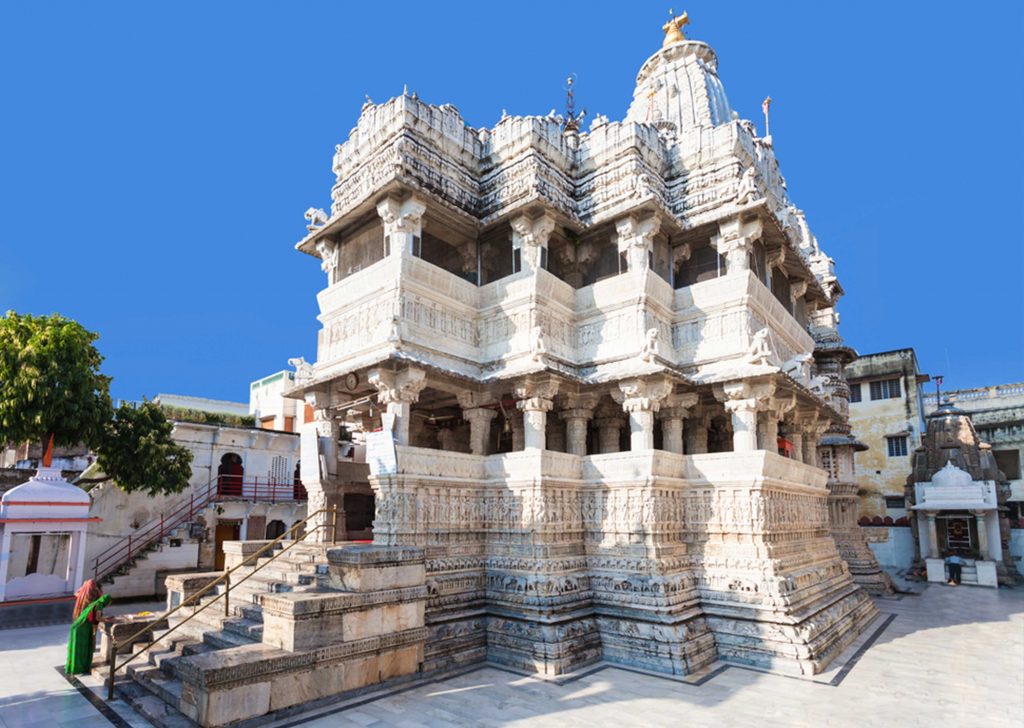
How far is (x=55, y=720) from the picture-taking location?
770 cm

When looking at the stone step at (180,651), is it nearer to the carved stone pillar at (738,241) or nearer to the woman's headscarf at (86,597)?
the woman's headscarf at (86,597)

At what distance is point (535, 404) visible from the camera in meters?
12.5

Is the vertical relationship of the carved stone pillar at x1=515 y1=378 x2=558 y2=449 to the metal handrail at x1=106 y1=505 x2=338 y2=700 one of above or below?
above

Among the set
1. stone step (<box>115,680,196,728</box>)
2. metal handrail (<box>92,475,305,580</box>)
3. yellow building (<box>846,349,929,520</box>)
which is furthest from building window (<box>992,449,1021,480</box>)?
stone step (<box>115,680,196,728</box>)

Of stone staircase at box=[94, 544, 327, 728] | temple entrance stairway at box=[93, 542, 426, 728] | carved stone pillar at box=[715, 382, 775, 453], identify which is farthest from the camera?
carved stone pillar at box=[715, 382, 775, 453]

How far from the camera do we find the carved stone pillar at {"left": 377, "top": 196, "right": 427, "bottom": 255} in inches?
499

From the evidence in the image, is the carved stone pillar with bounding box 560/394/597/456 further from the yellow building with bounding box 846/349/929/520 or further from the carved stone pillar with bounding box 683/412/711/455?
the yellow building with bounding box 846/349/929/520

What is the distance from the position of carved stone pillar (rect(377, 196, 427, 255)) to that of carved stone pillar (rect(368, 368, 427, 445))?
252 centimetres

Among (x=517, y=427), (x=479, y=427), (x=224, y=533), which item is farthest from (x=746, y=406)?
(x=224, y=533)

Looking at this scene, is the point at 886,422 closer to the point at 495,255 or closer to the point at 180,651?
the point at 495,255

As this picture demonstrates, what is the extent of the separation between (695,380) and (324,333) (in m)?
7.96

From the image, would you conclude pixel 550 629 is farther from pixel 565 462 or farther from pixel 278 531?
pixel 278 531

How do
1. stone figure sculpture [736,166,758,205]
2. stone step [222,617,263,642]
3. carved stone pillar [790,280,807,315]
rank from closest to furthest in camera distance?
stone step [222,617,263,642], stone figure sculpture [736,166,758,205], carved stone pillar [790,280,807,315]

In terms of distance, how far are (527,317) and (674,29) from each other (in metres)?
14.0
